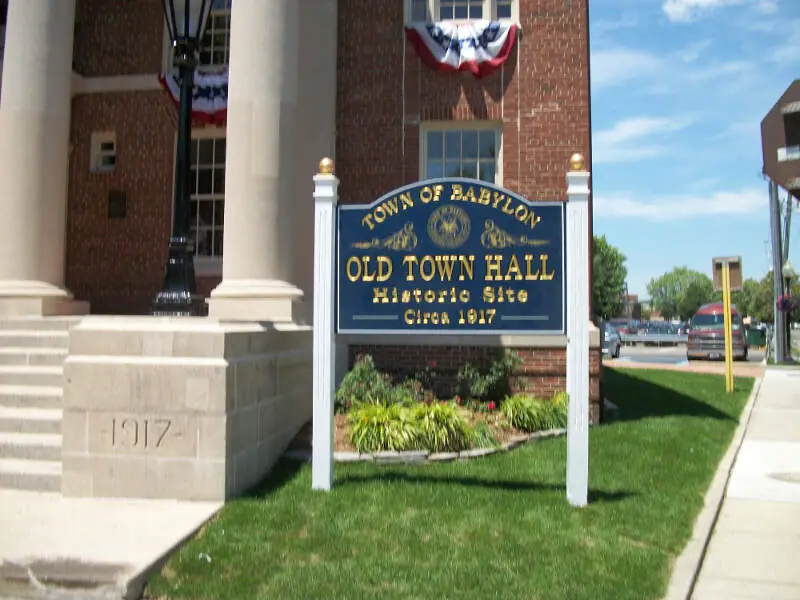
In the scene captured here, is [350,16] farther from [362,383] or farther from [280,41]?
[362,383]

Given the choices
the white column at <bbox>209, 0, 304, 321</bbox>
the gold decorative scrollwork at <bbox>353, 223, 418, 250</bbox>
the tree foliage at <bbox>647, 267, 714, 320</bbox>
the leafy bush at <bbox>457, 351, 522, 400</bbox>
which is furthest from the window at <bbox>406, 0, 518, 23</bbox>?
the tree foliage at <bbox>647, 267, 714, 320</bbox>

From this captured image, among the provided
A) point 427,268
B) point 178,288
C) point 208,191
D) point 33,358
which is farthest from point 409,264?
point 208,191

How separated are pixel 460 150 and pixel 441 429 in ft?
16.8

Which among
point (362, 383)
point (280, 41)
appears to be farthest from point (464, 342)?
point (280, 41)

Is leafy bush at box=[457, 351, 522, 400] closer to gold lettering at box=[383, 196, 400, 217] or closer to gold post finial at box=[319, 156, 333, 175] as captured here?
gold lettering at box=[383, 196, 400, 217]

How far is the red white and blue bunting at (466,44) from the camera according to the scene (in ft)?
34.7

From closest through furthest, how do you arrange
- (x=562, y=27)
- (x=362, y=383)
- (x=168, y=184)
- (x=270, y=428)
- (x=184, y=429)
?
(x=184, y=429), (x=270, y=428), (x=362, y=383), (x=562, y=27), (x=168, y=184)

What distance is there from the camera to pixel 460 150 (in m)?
11.1

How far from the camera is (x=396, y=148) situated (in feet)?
35.7

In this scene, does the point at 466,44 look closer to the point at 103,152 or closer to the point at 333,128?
the point at 333,128

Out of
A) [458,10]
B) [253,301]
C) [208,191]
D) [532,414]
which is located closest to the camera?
[253,301]

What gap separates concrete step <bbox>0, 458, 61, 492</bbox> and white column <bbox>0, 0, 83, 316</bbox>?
11.2 ft

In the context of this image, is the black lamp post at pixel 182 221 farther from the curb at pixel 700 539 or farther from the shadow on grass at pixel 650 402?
the shadow on grass at pixel 650 402

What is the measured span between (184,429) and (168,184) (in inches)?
273
